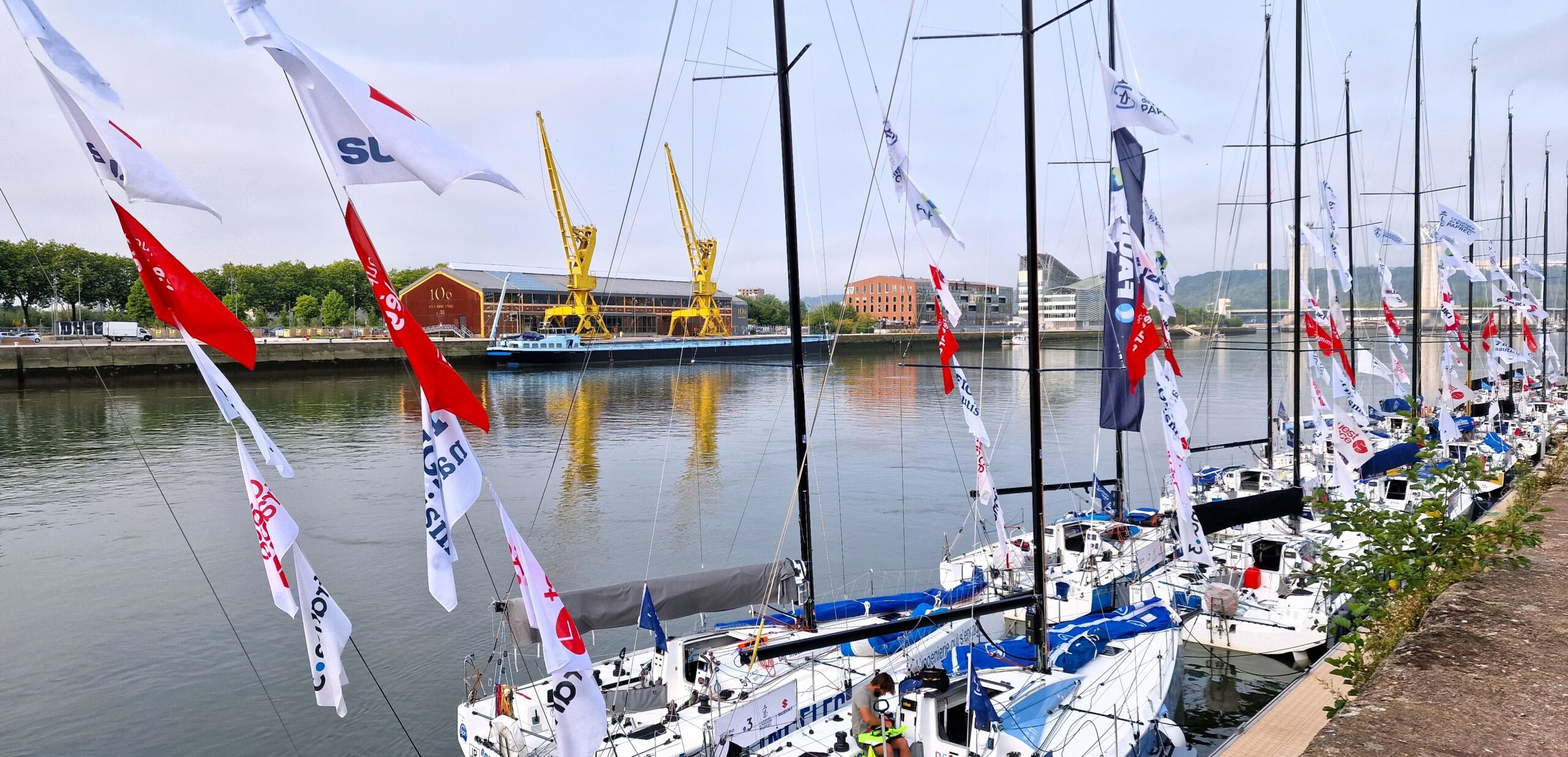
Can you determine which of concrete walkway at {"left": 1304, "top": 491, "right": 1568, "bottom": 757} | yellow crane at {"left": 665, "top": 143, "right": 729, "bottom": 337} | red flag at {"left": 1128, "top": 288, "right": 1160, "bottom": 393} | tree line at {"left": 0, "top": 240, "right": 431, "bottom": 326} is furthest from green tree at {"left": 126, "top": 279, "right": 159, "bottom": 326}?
concrete walkway at {"left": 1304, "top": 491, "right": 1568, "bottom": 757}

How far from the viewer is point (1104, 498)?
1897 cm

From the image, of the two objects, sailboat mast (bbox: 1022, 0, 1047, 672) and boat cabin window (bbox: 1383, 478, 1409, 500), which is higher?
sailboat mast (bbox: 1022, 0, 1047, 672)

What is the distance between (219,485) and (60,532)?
6159 millimetres

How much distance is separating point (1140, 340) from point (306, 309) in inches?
4445

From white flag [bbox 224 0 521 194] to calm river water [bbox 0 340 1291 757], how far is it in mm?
7805

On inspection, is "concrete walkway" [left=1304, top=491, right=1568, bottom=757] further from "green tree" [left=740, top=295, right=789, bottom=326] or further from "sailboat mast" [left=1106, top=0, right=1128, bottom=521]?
"green tree" [left=740, top=295, right=789, bottom=326]

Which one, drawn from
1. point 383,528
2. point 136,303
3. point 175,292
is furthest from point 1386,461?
point 136,303

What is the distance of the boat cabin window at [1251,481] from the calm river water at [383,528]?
380 centimetres

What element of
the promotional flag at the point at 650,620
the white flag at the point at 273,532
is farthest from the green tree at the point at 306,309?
the white flag at the point at 273,532

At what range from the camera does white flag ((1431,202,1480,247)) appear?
82.7ft

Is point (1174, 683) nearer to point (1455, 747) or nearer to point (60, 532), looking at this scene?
point (1455, 747)

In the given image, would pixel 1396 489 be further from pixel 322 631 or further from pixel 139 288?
pixel 139 288

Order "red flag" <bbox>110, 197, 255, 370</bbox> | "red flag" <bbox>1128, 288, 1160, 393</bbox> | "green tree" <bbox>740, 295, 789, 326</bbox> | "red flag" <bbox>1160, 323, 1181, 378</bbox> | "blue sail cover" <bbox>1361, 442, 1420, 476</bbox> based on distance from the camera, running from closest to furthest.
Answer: "red flag" <bbox>110, 197, 255, 370</bbox>
"red flag" <bbox>1128, 288, 1160, 393</bbox>
"red flag" <bbox>1160, 323, 1181, 378</bbox>
"blue sail cover" <bbox>1361, 442, 1420, 476</bbox>
"green tree" <bbox>740, 295, 789, 326</bbox>

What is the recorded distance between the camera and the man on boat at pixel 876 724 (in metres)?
8.42
